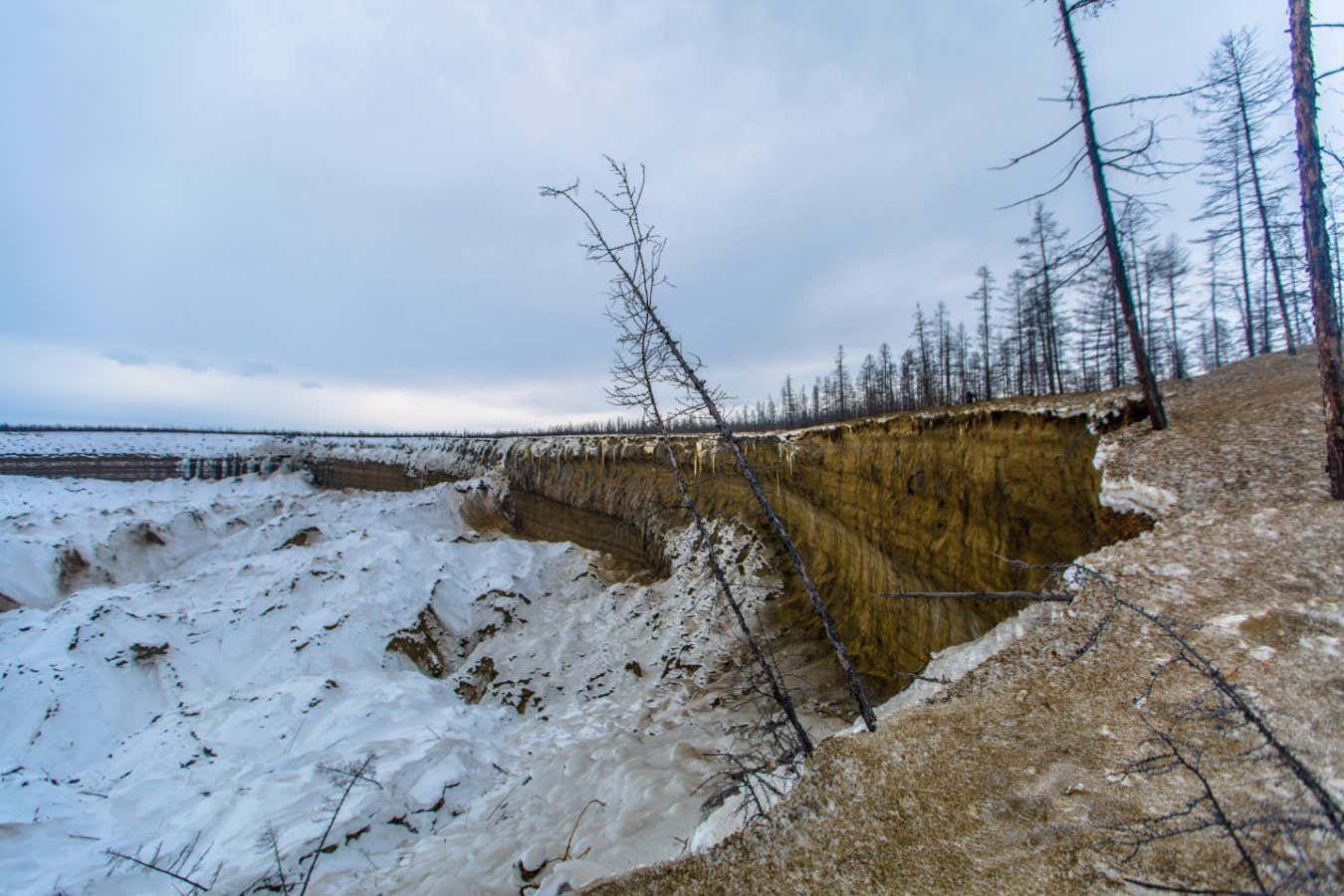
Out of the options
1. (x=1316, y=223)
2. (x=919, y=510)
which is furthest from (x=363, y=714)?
(x=1316, y=223)

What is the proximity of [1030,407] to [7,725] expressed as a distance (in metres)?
18.1

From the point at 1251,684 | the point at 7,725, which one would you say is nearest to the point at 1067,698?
the point at 1251,684

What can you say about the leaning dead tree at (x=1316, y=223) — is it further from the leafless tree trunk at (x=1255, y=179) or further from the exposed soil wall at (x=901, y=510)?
the leafless tree trunk at (x=1255, y=179)

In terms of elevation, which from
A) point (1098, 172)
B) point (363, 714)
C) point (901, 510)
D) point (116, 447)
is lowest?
point (363, 714)

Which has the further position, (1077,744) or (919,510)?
(919,510)

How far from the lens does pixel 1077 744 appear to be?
10.2 ft

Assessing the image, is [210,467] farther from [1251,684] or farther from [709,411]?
[1251,684]

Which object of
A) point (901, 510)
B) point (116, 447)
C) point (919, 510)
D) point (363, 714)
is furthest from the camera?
point (116, 447)

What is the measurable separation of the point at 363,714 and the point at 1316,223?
15.2 m

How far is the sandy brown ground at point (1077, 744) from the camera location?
7.87 ft

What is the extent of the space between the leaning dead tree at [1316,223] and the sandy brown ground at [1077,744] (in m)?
0.60

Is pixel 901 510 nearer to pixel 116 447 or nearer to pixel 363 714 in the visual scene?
pixel 363 714

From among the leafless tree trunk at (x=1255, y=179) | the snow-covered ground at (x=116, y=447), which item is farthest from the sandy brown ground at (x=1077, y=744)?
the snow-covered ground at (x=116, y=447)

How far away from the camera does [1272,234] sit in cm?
1752
